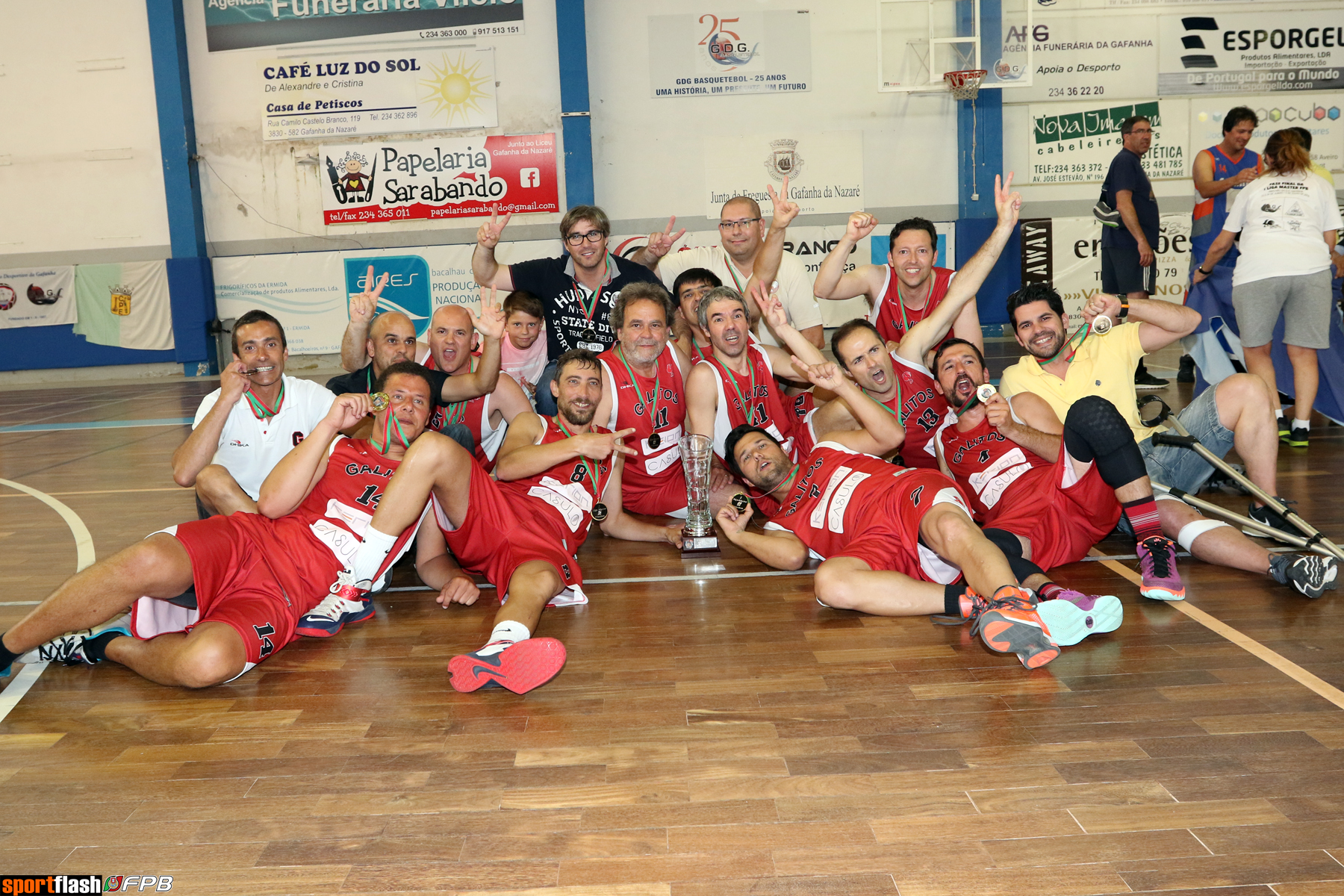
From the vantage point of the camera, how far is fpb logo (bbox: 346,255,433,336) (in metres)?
12.7

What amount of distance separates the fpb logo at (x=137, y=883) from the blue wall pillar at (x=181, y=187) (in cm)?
1236

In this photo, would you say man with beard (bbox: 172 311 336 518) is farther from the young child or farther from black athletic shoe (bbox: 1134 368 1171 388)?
black athletic shoe (bbox: 1134 368 1171 388)

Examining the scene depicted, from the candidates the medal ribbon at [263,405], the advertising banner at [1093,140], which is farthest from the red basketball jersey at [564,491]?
the advertising banner at [1093,140]

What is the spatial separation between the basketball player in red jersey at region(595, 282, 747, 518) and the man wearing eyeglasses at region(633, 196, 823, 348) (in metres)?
0.84

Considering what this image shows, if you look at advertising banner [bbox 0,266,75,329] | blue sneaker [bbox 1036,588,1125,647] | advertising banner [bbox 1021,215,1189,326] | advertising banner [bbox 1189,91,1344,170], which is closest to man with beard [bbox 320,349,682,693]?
blue sneaker [bbox 1036,588,1125,647]

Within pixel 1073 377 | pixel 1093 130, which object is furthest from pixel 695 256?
pixel 1093 130

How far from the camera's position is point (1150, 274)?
8688 millimetres

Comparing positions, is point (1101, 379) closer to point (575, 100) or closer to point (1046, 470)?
point (1046, 470)

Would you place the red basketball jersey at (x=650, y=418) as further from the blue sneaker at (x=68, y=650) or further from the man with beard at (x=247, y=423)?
the blue sneaker at (x=68, y=650)

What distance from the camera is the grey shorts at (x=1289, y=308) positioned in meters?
5.32

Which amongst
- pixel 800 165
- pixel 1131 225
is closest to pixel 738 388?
pixel 1131 225

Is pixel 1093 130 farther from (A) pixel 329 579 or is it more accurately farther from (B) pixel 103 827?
(B) pixel 103 827

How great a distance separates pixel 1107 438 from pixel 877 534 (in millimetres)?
815

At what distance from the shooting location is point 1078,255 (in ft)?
41.0
